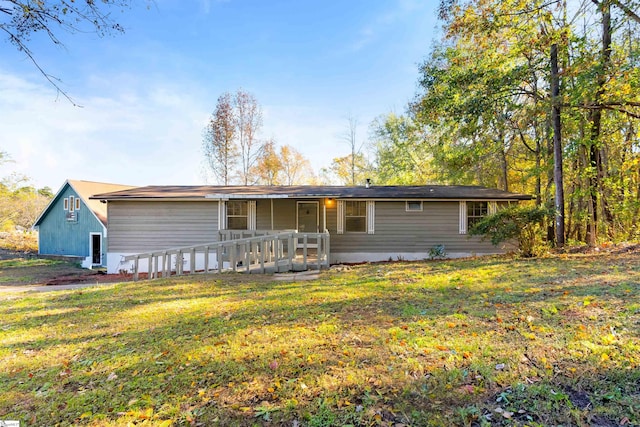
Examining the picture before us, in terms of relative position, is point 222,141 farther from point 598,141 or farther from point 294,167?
point 598,141

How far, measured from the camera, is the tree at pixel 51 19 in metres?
3.29

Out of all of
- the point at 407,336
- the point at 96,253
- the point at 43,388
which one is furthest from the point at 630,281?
the point at 96,253

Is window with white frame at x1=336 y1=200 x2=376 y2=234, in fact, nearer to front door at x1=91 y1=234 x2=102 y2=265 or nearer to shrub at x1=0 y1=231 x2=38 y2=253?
front door at x1=91 y1=234 x2=102 y2=265

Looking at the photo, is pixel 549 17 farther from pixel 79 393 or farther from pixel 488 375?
pixel 79 393

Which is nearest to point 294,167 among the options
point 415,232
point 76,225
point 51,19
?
point 76,225

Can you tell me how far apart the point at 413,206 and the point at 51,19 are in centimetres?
1051

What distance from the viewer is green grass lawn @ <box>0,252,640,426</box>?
84.1 inches

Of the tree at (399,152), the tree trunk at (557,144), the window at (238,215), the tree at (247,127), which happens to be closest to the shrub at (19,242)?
the tree at (247,127)

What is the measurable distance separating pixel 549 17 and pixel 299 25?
10.7m

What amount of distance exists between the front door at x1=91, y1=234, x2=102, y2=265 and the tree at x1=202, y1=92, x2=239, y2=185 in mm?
8462

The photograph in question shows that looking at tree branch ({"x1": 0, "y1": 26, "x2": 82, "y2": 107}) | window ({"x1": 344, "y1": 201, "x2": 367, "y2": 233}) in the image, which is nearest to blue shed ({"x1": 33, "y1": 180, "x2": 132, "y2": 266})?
window ({"x1": 344, "y1": 201, "x2": 367, "y2": 233})

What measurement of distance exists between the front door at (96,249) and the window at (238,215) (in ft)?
35.2

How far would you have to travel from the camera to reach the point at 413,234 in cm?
1127

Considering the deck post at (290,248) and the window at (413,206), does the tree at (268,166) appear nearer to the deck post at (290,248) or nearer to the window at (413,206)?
the window at (413,206)
